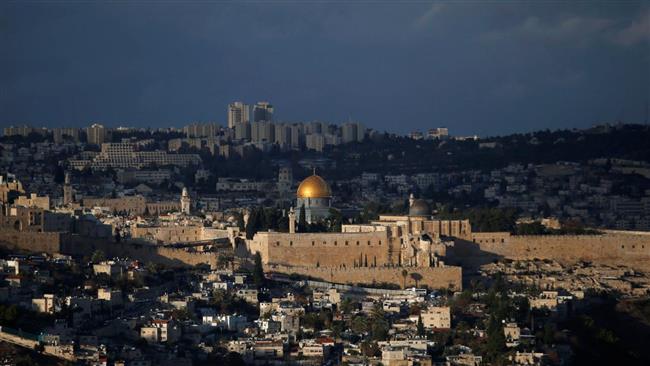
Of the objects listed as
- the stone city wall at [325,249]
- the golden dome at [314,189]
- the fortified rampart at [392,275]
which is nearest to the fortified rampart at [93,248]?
the stone city wall at [325,249]

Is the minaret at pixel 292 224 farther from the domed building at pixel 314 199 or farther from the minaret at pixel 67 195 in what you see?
the minaret at pixel 67 195

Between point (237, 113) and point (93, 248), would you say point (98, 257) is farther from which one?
point (237, 113)

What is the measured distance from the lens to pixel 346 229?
60.5m

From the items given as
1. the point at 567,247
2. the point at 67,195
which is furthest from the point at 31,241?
the point at 567,247

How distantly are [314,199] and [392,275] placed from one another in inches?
394

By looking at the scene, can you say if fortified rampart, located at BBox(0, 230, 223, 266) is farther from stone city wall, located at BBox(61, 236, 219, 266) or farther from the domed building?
the domed building

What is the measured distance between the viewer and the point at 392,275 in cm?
5609

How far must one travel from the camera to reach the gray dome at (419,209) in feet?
204

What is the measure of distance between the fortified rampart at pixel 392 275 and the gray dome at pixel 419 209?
19.2 ft

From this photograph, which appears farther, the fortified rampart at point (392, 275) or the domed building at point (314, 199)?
the domed building at point (314, 199)

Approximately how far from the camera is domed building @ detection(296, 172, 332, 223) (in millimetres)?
65062

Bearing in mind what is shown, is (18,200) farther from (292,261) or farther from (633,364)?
(633,364)

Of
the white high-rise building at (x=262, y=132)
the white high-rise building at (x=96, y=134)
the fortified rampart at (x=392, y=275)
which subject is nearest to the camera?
the fortified rampart at (x=392, y=275)

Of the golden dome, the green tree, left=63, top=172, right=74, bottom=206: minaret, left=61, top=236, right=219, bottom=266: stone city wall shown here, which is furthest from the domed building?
the green tree
